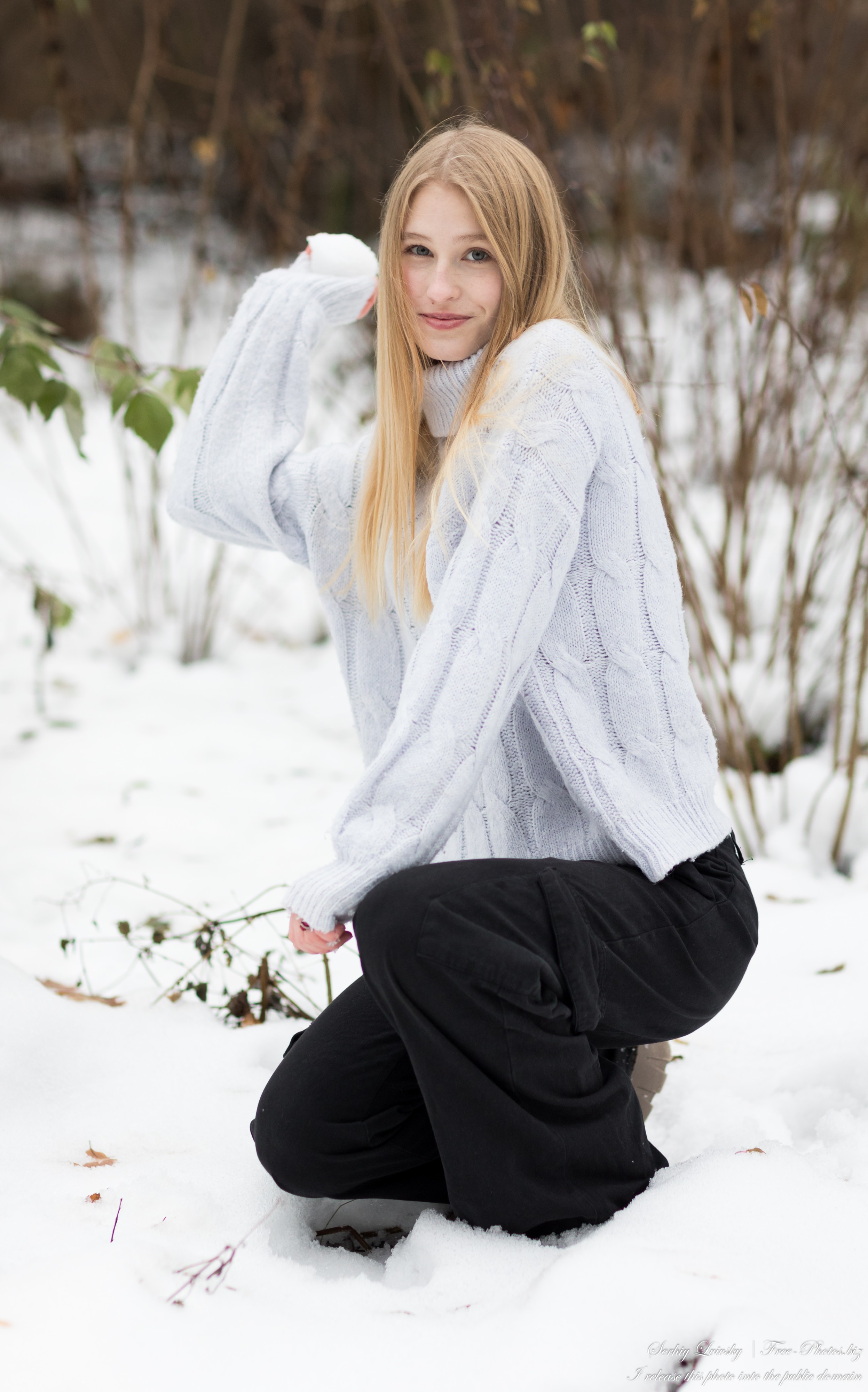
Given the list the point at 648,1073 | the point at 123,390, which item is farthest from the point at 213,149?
the point at 648,1073

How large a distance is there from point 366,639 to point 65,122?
2.13 m

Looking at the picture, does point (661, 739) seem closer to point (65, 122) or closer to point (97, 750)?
point (97, 750)

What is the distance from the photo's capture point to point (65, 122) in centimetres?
290

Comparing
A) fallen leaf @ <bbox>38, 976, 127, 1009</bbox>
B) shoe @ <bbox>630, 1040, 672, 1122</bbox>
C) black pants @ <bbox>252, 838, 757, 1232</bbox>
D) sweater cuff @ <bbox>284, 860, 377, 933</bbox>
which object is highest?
sweater cuff @ <bbox>284, 860, 377, 933</bbox>

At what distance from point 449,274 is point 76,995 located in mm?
1193

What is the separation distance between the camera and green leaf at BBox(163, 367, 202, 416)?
5.58 ft

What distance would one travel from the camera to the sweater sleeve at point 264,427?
152 cm

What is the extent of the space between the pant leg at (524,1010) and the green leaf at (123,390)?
82 cm

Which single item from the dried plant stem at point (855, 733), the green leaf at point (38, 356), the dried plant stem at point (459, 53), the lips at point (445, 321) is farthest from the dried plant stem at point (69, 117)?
the dried plant stem at point (855, 733)

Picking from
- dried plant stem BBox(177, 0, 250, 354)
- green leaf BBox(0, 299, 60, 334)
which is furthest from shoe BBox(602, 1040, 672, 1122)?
dried plant stem BBox(177, 0, 250, 354)

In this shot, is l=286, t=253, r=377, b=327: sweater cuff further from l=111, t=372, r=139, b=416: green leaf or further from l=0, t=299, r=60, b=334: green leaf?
l=0, t=299, r=60, b=334: green leaf

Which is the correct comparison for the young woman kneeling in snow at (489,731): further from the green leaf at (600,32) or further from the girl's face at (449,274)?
the green leaf at (600,32)

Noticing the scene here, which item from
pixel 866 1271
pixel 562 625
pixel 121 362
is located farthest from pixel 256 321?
pixel 866 1271

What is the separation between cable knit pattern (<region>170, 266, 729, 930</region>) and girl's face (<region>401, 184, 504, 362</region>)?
0.15 ft
